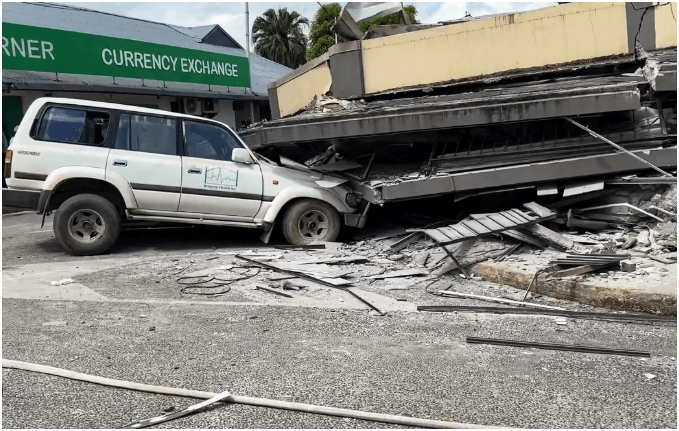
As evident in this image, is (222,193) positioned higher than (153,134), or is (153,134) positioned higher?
(153,134)

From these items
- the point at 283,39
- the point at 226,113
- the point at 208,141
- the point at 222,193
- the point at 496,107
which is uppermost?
the point at 283,39

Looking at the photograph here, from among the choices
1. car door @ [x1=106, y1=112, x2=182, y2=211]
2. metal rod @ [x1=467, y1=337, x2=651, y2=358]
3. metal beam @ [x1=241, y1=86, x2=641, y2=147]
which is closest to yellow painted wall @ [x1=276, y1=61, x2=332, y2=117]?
metal beam @ [x1=241, y1=86, x2=641, y2=147]

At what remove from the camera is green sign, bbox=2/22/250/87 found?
555 inches

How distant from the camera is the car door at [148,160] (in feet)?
27.7

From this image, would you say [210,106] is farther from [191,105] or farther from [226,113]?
[226,113]

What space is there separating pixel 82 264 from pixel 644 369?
6.43m

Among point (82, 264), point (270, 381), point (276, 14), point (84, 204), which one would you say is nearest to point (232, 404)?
point (270, 381)

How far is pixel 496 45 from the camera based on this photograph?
1060 cm

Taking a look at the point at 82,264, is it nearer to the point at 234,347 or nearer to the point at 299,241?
the point at 299,241

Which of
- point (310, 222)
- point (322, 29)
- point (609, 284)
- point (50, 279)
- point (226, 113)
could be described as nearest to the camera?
point (609, 284)

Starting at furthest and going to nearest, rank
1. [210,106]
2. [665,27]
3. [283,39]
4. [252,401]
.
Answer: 1. [283,39]
2. [210,106]
3. [665,27]
4. [252,401]

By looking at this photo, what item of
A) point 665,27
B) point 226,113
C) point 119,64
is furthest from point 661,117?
point 226,113

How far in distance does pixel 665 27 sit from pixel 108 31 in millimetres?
14669

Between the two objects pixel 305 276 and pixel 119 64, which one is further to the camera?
pixel 119 64
